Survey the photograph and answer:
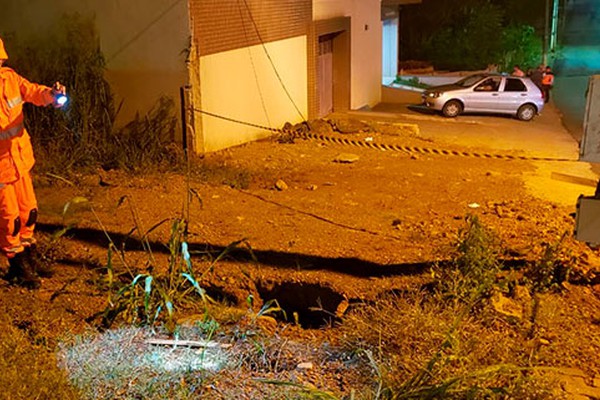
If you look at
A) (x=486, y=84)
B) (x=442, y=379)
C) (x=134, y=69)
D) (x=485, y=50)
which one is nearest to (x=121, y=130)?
(x=134, y=69)

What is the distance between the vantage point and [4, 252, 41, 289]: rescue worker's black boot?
19.7 ft

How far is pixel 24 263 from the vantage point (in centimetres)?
608

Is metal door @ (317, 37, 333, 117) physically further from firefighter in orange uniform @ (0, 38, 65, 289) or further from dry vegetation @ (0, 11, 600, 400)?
firefighter in orange uniform @ (0, 38, 65, 289)

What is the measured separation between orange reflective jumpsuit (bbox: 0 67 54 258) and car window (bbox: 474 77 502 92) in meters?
17.6

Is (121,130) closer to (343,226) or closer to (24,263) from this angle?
(343,226)

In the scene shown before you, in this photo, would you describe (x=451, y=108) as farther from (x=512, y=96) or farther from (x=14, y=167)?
(x=14, y=167)

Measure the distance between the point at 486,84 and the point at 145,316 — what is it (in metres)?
18.7

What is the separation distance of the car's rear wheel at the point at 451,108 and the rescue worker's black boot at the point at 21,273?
17.3 meters

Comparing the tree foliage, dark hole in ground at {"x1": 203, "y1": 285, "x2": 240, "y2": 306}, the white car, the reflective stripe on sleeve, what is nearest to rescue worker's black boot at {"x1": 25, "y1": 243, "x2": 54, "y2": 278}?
the reflective stripe on sleeve

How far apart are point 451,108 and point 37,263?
1725 centimetres

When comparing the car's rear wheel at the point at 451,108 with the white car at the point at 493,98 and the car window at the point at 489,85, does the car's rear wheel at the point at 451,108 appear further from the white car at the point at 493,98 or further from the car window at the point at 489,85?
the car window at the point at 489,85

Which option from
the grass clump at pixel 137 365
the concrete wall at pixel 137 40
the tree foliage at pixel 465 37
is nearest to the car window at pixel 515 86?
the tree foliage at pixel 465 37

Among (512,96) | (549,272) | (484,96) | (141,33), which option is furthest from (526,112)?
(549,272)

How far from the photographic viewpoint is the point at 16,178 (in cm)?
596
